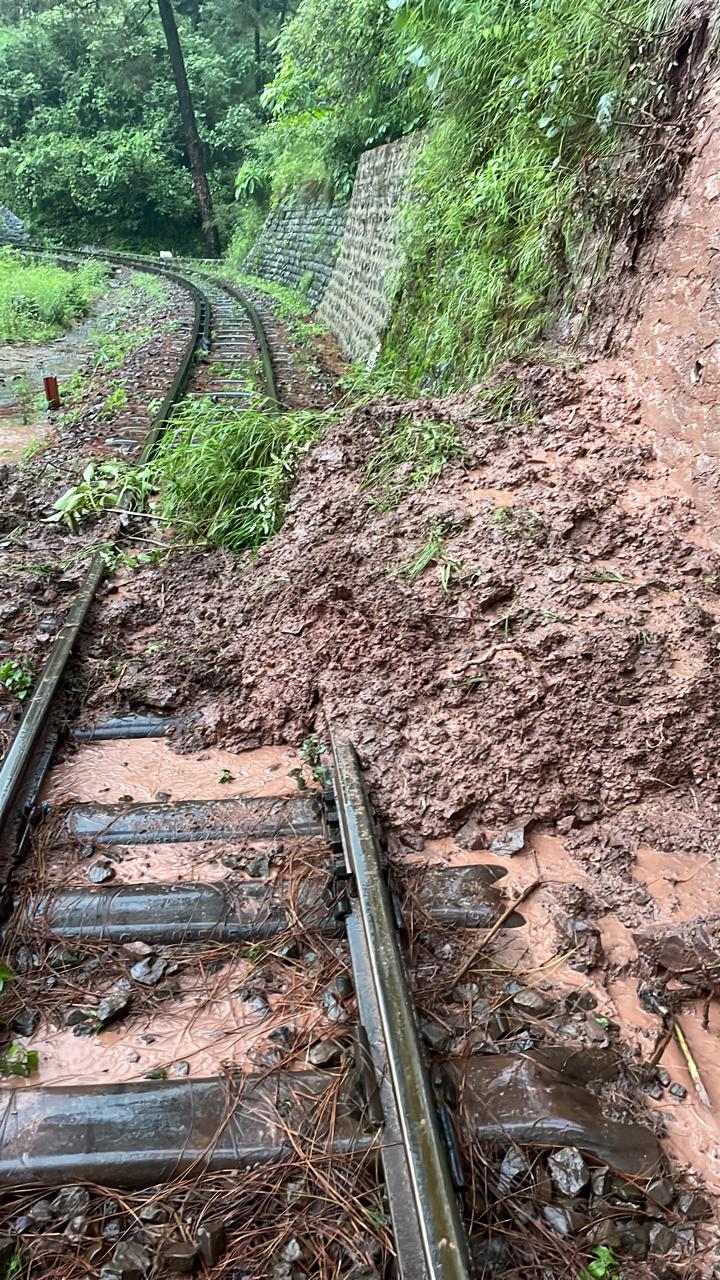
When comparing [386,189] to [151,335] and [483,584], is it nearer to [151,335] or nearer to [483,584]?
[151,335]

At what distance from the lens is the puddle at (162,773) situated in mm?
3160

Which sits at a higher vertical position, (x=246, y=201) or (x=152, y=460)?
(x=246, y=201)

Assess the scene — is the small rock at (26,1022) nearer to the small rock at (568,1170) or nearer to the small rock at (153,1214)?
the small rock at (153,1214)

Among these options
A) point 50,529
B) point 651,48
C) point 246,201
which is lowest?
point 50,529

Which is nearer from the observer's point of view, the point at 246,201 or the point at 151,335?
the point at 151,335

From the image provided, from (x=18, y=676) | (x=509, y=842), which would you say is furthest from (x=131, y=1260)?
(x=18, y=676)

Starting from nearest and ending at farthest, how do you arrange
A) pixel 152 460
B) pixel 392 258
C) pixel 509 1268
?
pixel 509 1268
pixel 152 460
pixel 392 258

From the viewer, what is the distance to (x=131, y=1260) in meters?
1.64

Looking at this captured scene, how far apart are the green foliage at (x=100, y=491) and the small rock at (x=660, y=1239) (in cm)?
511

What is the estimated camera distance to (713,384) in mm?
3137

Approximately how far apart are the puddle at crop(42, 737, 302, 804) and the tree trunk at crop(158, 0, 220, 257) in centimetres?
2951

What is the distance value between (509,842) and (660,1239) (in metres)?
1.30

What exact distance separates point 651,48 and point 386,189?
744 centimetres

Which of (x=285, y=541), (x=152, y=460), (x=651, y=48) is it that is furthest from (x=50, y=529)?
(x=651, y=48)
